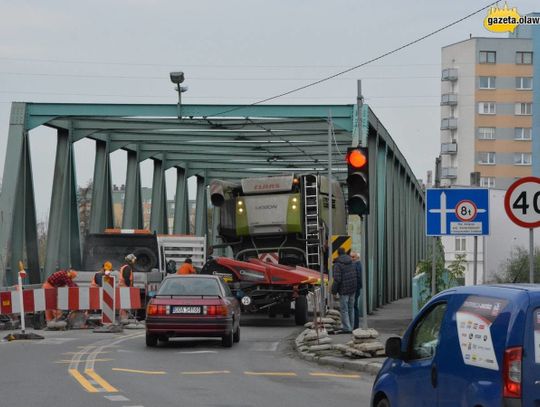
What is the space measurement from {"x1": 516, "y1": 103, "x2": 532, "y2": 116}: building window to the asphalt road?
85.2 m

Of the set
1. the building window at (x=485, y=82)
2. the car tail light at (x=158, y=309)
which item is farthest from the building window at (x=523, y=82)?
the car tail light at (x=158, y=309)

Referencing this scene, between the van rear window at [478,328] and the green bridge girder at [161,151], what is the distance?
21.4 m

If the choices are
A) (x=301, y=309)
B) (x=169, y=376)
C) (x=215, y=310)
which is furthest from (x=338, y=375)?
(x=301, y=309)

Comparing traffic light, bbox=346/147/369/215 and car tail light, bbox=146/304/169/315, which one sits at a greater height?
traffic light, bbox=346/147/369/215

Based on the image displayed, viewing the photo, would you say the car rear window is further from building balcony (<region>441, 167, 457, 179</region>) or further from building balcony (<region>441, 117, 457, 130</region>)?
building balcony (<region>441, 117, 457, 130</region>)

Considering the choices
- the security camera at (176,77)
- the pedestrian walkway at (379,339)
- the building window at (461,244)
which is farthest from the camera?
the building window at (461,244)

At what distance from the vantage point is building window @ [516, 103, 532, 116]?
104m

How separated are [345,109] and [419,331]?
76.7 ft

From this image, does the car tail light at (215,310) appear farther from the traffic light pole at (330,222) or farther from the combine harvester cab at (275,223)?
the combine harvester cab at (275,223)

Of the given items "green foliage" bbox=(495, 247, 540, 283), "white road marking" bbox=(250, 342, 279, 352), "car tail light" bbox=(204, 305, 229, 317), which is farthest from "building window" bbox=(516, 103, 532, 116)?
"car tail light" bbox=(204, 305, 229, 317)

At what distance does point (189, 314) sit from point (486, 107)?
88032mm

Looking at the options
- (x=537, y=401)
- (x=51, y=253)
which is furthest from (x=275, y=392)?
(x=51, y=253)

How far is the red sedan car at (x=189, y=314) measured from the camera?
65.8ft

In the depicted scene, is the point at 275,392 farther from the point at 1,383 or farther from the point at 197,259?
the point at 197,259
